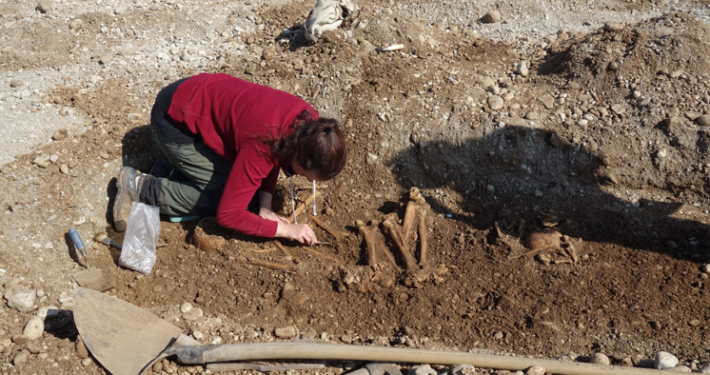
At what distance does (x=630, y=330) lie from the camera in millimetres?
3328

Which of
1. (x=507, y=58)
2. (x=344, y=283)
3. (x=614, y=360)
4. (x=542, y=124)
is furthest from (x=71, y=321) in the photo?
(x=507, y=58)

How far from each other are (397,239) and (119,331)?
1947mm

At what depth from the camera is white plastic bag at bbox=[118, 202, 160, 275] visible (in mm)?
3871

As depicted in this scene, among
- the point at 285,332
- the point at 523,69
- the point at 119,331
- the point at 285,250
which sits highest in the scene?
the point at 523,69

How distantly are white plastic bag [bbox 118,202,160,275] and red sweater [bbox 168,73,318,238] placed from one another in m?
0.71

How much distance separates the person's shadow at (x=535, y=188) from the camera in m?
4.03

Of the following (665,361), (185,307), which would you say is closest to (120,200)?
(185,307)

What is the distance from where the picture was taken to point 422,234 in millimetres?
4094

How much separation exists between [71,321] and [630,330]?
3.50 m

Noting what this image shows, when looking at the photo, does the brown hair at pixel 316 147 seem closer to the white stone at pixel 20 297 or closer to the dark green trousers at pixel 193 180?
the dark green trousers at pixel 193 180

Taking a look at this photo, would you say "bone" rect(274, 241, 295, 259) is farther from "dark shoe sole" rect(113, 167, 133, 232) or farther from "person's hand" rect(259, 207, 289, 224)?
"dark shoe sole" rect(113, 167, 133, 232)

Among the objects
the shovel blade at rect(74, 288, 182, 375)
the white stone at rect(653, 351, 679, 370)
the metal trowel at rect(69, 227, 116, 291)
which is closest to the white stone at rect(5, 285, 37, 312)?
the metal trowel at rect(69, 227, 116, 291)

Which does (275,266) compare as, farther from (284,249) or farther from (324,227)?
(324,227)

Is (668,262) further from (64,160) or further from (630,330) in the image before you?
(64,160)
